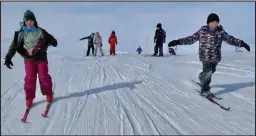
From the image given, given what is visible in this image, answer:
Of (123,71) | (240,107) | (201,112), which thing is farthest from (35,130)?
(123,71)

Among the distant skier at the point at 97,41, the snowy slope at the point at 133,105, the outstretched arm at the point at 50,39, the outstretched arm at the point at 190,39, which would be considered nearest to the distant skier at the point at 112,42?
the distant skier at the point at 97,41

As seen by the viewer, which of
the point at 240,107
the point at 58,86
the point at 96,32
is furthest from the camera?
the point at 96,32

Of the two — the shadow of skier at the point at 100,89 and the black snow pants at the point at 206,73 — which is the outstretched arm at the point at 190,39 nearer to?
the black snow pants at the point at 206,73

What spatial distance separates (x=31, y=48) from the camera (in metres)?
7.17

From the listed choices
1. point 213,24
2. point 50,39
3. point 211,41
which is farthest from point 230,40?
point 50,39

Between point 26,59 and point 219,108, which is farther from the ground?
point 26,59

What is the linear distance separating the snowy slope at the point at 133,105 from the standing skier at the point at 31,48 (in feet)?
1.83

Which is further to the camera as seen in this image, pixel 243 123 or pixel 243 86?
pixel 243 86

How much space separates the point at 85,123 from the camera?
648 cm

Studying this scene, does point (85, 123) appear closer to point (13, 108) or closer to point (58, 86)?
point (13, 108)

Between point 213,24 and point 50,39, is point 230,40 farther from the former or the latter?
point 50,39

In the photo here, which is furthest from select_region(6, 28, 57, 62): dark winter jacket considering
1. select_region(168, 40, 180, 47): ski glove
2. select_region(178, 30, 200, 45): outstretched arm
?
select_region(178, 30, 200, 45): outstretched arm

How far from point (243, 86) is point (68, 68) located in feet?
20.9

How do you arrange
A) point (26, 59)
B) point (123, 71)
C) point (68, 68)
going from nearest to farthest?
point (26, 59) < point (123, 71) < point (68, 68)
